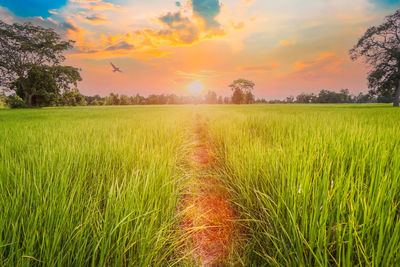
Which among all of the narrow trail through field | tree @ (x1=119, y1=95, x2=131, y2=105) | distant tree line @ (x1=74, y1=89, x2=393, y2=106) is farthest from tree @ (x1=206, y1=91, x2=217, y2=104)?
the narrow trail through field

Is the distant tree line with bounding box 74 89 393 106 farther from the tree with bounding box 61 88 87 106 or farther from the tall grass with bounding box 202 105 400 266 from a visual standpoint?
the tall grass with bounding box 202 105 400 266

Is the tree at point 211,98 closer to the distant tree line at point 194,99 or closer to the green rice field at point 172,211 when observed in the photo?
the distant tree line at point 194,99

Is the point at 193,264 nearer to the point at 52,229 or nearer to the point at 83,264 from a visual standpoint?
the point at 83,264

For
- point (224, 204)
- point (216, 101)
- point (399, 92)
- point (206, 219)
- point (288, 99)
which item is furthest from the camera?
point (216, 101)

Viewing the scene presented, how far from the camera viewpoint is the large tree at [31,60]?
2317 cm

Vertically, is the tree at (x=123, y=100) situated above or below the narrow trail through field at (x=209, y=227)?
above

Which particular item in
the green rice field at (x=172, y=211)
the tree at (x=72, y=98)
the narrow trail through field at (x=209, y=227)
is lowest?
the narrow trail through field at (x=209, y=227)

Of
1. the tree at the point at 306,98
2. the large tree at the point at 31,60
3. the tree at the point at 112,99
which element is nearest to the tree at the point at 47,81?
the large tree at the point at 31,60

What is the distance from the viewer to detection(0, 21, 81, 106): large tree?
23.2 meters

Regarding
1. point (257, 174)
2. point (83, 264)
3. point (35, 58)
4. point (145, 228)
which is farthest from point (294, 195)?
point (35, 58)

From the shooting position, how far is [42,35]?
81.8 ft

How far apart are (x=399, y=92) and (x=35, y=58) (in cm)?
5096

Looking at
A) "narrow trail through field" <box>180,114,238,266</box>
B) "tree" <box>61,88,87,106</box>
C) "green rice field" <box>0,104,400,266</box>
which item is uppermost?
"tree" <box>61,88,87,106</box>

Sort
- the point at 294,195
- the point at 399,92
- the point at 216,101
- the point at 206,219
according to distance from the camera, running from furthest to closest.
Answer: the point at 216,101
the point at 399,92
the point at 206,219
the point at 294,195
